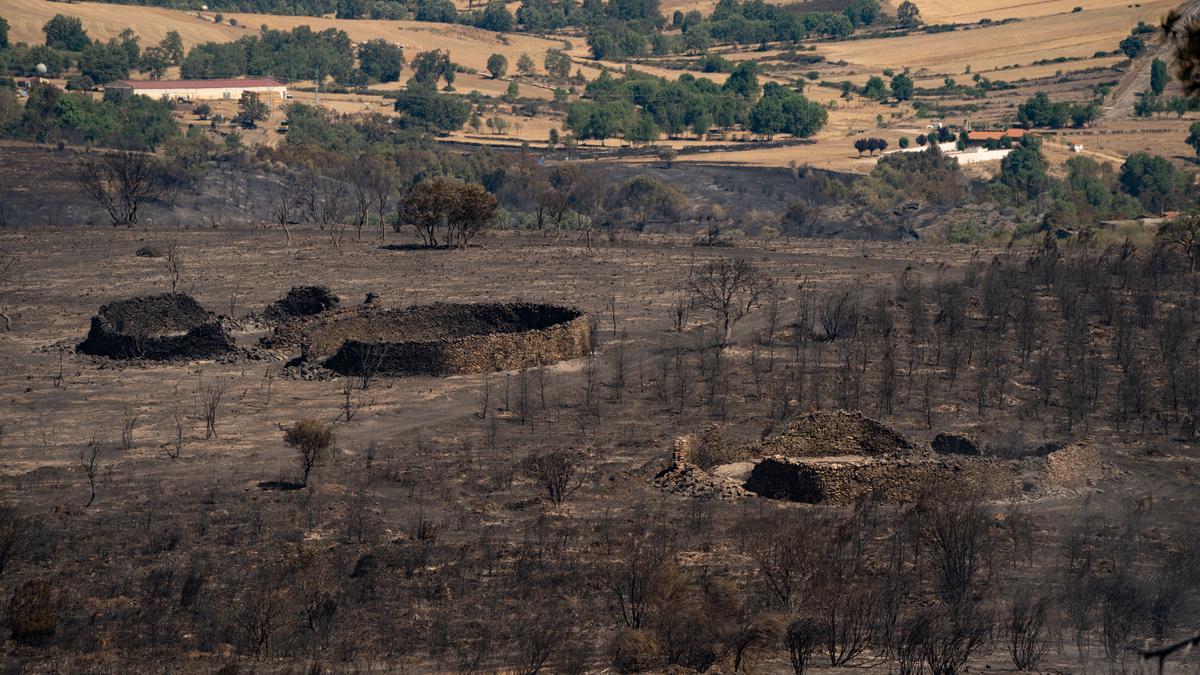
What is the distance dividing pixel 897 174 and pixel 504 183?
29.2 metres

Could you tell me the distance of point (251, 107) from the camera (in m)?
138

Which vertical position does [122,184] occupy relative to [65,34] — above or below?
below

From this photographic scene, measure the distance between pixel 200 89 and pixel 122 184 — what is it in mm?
59678

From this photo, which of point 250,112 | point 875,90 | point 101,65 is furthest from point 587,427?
point 875,90

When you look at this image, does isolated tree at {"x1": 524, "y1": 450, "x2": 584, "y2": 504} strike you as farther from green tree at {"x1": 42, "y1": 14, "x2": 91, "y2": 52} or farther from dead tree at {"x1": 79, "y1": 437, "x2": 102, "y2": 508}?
green tree at {"x1": 42, "y1": 14, "x2": 91, "y2": 52}

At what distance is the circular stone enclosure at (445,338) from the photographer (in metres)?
45.0

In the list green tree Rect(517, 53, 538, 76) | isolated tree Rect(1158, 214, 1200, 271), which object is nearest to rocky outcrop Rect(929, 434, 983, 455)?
isolated tree Rect(1158, 214, 1200, 271)

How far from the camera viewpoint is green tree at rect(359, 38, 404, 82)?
176125 mm

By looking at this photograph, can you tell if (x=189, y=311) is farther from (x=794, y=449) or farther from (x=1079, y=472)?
(x=1079, y=472)

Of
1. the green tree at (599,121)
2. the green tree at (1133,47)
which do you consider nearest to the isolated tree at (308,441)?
the green tree at (599,121)

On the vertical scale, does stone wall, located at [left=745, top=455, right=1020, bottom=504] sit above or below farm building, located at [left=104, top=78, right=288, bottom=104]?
below

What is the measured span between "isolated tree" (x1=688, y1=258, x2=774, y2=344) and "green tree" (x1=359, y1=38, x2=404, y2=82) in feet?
383

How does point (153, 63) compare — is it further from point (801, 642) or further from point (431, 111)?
point (801, 642)

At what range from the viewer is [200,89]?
14625 cm
